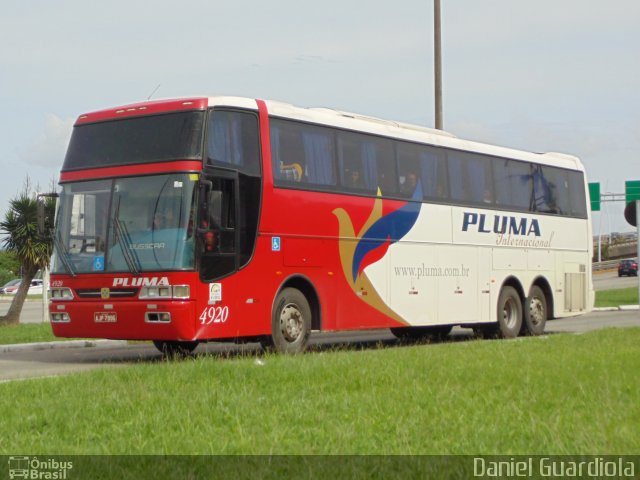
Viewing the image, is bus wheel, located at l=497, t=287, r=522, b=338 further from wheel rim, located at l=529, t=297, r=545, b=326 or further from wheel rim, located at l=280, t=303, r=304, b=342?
wheel rim, located at l=280, t=303, r=304, b=342

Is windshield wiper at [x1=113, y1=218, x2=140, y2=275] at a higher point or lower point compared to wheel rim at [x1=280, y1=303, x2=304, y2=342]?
higher

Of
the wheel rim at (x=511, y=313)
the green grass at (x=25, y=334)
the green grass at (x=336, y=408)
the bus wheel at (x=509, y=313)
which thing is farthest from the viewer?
the wheel rim at (x=511, y=313)

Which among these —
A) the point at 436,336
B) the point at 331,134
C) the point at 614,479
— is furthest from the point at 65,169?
the point at 614,479

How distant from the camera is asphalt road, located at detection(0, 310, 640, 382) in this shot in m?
15.8

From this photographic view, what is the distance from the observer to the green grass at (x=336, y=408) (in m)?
7.75

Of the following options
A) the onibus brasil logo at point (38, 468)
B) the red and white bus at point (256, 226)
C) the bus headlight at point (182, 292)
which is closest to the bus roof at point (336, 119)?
the red and white bus at point (256, 226)

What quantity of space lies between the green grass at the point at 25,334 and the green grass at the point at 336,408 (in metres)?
9.58

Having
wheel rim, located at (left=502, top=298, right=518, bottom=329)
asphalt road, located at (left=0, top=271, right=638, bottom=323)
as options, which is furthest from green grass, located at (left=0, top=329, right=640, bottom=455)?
asphalt road, located at (left=0, top=271, right=638, bottom=323)

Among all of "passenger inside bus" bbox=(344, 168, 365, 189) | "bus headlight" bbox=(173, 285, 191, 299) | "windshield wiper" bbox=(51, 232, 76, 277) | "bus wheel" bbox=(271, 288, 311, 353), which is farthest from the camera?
"passenger inside bus" bbox=(344, 168, 365, 189)

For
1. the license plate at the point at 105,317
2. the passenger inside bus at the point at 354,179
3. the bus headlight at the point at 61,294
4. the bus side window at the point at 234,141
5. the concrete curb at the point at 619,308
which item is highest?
the bus side window at the point at 234,141

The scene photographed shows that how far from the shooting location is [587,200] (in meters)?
26.4

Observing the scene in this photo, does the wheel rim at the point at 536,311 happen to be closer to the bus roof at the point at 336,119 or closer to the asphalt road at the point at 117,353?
the asphalt road at the point at 117,353

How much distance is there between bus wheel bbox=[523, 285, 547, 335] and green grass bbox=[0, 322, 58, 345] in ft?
Answer: 32.0

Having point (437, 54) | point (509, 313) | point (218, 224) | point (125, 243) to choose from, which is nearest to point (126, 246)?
point (125, 243)
